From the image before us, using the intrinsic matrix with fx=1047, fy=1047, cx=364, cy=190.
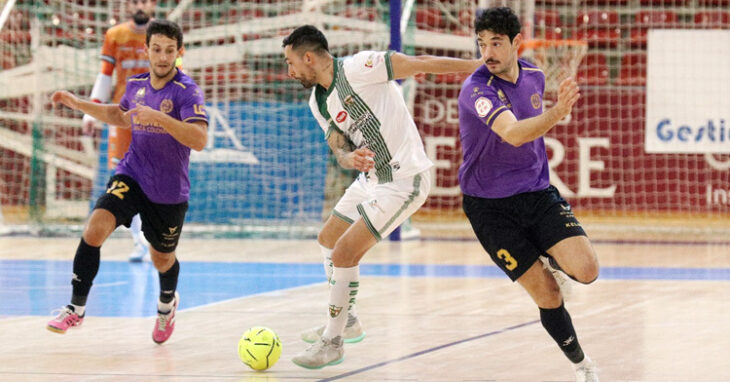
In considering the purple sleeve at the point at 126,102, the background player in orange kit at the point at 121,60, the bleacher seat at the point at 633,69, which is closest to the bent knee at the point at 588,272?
the purple sleeve at the point at 126,102

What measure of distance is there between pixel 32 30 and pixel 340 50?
13.8 feet

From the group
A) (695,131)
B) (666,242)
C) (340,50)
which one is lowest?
(666,242)

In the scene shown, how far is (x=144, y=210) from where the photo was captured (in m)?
6.05

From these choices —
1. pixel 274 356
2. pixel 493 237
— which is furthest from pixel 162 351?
pixel 493 237

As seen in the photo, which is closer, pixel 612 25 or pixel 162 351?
pixel 162 351

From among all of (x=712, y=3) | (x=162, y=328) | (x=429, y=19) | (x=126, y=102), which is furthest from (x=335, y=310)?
(x=712, y=3)

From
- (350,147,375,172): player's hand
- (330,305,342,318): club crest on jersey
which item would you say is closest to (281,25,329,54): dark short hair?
(350,147,375,172): player's hand

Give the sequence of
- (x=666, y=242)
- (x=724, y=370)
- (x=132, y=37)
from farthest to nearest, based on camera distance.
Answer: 1. (x=666, y=242)
2. (x=132, y=37)
3. (x=724, y=370)

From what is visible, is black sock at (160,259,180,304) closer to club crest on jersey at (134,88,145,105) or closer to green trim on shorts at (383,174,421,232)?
club crest on jersey at (134,88,145,105)

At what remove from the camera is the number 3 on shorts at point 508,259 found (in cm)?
486

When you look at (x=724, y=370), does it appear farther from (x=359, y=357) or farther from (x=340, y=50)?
(x=340, y=50)

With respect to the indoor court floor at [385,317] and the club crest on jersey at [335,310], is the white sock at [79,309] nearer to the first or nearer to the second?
the indoor court floor at [385,317]

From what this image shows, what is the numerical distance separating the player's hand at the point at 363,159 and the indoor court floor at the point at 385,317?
1036mm

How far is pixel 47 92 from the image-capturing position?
49.5ft
